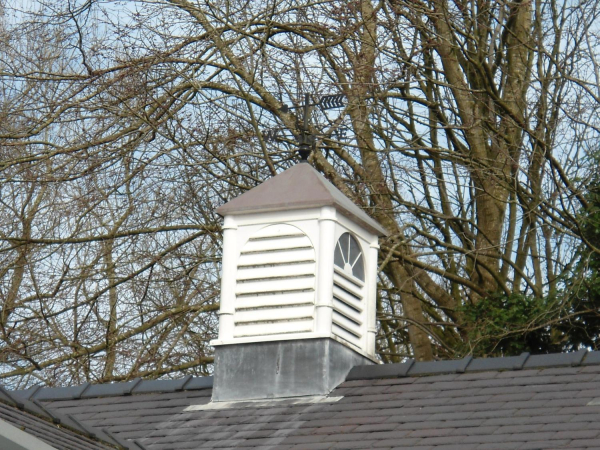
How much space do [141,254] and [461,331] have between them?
405 cm

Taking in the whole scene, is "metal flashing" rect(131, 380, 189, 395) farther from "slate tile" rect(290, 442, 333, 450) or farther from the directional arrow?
the directional arrow

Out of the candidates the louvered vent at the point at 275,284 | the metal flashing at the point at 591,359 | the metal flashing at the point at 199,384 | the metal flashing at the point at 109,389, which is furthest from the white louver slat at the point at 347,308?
the metal flashing at the point at 591,359

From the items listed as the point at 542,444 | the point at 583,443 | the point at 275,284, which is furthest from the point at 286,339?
the point at 583,443

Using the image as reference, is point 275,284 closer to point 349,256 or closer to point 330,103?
point 349,256

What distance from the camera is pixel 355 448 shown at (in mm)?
7461

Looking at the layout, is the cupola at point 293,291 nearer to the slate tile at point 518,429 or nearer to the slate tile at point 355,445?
the slate tile at point 355,445

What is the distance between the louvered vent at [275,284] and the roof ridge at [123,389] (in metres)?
0.58

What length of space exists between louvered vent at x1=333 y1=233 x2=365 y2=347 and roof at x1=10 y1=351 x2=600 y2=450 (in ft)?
1.51

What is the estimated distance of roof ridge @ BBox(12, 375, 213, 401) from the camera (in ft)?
31.0

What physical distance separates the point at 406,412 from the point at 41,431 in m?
2.63

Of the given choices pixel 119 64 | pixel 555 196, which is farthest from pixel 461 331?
pixel 119 64

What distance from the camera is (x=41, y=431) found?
6.30 m

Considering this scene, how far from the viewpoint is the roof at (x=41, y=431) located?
5.60m

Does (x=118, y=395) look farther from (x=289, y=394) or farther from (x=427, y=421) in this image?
(x=427, y=421)
